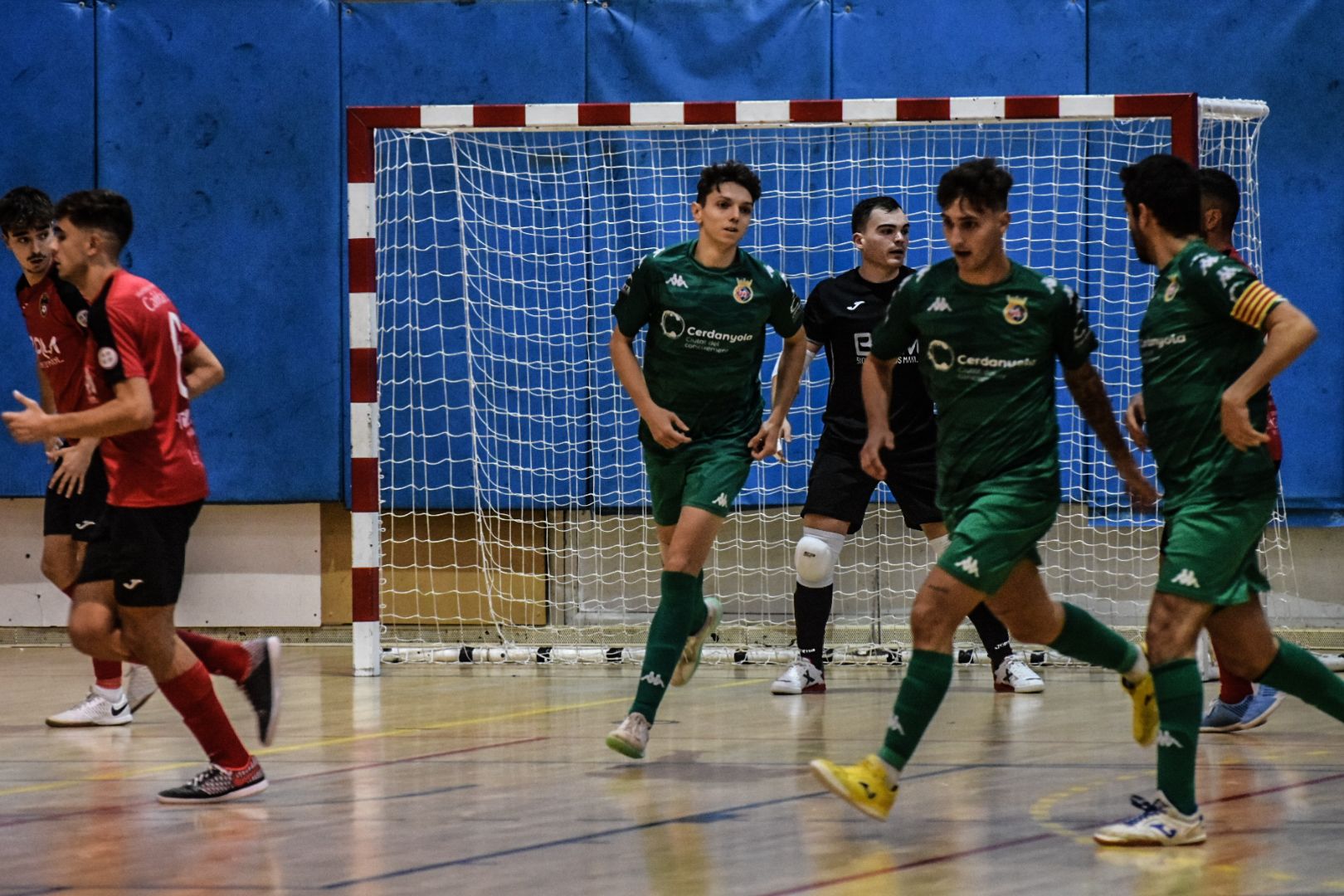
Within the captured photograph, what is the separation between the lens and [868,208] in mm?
7453

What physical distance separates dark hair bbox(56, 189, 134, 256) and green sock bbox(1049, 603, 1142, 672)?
2.87m

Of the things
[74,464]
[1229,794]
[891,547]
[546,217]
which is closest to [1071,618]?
[1229,794]

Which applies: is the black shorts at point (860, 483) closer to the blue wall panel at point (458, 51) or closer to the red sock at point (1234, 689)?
the red sock at point (1234, 689)

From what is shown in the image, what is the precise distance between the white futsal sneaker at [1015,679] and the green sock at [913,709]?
329 centimetres

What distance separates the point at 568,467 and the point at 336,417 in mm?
1360

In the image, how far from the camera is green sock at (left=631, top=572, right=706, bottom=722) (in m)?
5.50

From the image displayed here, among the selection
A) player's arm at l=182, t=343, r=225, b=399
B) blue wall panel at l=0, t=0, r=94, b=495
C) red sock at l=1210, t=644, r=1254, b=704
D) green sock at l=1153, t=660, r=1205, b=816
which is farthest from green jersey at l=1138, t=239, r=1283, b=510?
blue wall panel at l=0, t=0, r=94, b=495

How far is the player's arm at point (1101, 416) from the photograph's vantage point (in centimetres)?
461

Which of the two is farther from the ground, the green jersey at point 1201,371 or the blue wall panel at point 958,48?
the blue wall panel at point 958,48

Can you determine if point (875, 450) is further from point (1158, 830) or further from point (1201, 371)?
point (1158, 830)

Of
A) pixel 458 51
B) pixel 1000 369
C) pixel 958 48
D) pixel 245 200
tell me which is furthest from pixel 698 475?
pixel 245 200

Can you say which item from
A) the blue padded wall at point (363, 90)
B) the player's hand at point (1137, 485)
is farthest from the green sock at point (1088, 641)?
the blue padded wall at point (363, 90)

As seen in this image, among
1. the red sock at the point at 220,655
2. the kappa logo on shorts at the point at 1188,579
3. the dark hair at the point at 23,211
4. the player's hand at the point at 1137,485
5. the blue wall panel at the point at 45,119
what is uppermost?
the blue wall panel at the point at 45,119

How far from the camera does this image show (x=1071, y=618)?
4.76 metres
